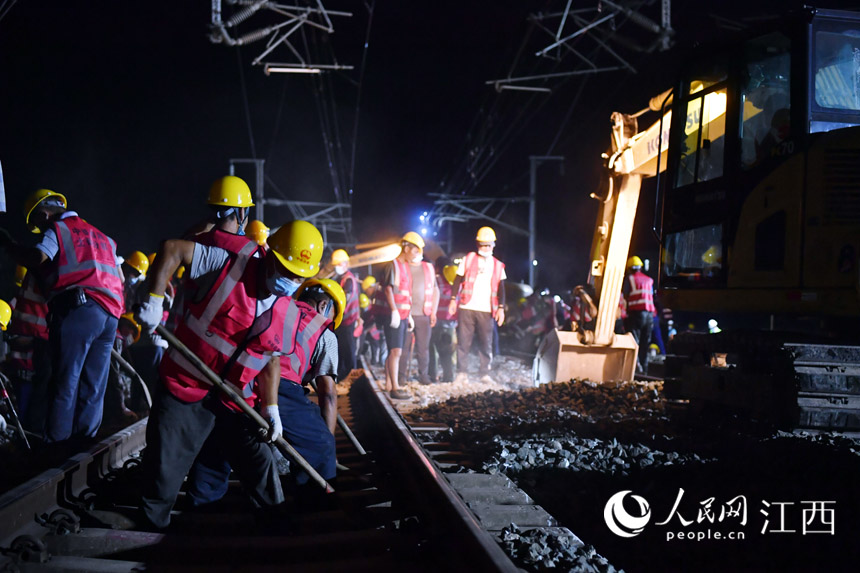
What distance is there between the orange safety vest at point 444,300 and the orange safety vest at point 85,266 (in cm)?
631

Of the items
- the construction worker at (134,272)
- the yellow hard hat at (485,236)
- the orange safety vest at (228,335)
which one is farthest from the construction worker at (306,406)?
the yellow hard hat at (485,236)

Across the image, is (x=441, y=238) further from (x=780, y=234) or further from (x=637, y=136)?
(x=780, y=234)

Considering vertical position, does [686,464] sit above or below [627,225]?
below

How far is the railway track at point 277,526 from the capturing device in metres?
2.92

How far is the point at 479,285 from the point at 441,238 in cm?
4455

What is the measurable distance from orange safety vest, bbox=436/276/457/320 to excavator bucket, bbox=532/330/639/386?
2480 mm

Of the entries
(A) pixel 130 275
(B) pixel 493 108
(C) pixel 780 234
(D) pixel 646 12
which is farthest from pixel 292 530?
(B) pixel 493 108

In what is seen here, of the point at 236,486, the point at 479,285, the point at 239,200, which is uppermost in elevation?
the point at 239,200

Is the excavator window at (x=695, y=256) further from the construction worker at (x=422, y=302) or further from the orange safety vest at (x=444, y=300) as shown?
the orange safety vest at (x=444, y=300)

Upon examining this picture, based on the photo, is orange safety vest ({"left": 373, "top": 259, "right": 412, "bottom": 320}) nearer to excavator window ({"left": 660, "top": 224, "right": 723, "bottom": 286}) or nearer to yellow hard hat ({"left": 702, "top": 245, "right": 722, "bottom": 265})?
excavator window ({"left": 660, "top": 224, "right": 723, "bottom": 286})

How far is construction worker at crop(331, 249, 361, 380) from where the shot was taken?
329 inches

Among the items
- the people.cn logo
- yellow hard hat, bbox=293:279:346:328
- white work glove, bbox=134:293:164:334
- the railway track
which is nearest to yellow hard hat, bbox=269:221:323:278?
white work glove, bbox=134:293:164:334

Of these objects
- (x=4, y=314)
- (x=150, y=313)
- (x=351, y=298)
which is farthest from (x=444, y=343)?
(x=150, y=313)

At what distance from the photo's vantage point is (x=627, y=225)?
8.44 metres
